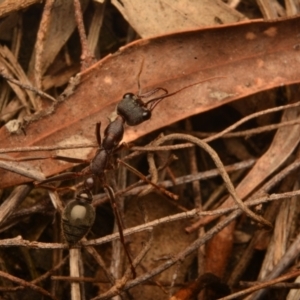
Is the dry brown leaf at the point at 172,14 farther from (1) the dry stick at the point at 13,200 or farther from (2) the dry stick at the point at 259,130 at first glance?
(1) the dry stick at the point at 13,200

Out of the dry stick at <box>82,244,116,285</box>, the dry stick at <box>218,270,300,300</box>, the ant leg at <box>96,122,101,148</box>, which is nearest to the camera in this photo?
the dry stick at <box>218,270,300,300</box>

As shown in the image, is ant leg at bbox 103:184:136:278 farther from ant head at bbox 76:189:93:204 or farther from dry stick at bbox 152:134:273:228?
dry stick at bbox 152:134:273:228

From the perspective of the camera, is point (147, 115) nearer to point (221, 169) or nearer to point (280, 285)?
point (221, 169)

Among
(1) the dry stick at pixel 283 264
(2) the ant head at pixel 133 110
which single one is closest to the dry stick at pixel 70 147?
(2) the ant head at pixel 133 110

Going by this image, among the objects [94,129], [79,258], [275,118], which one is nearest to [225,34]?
[275,118]

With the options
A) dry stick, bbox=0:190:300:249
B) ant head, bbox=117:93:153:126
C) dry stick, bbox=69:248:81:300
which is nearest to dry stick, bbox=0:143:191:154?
ant head, bbox=117:93:153:126

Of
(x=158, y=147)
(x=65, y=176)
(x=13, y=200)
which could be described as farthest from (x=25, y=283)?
(x=158, y=147)
